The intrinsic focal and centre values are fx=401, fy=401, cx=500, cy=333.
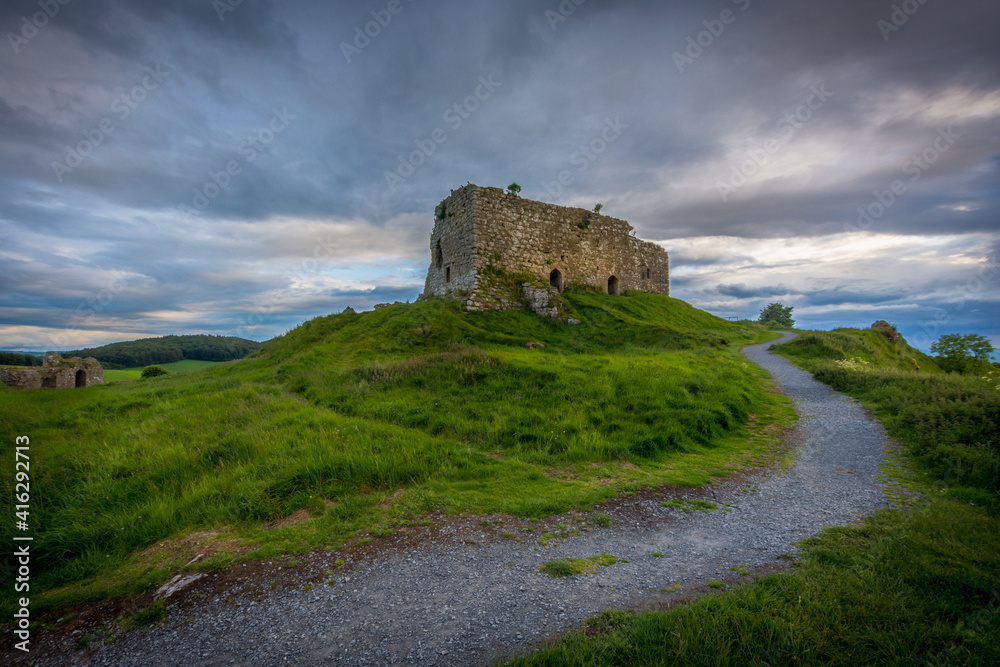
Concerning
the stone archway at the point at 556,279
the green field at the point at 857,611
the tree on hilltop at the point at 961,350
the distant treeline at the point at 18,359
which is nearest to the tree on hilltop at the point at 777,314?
the tree on hilltop at the point at 961,350

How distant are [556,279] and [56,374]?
3298cm

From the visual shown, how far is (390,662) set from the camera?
136 inches

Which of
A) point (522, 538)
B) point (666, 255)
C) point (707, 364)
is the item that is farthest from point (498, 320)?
point (666, 255)

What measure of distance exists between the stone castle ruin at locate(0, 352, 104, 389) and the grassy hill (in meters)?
11.7

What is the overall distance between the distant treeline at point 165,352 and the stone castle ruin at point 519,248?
3169cm

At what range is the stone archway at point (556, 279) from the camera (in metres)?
27.4

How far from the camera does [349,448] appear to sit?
26.8ft

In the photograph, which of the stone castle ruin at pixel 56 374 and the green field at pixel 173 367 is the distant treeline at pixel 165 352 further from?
the stone castle ruin at pixel 56 374

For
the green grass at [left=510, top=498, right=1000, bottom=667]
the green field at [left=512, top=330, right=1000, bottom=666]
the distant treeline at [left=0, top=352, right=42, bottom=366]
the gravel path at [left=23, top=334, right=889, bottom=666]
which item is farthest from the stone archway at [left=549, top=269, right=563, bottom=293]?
the distant treeline at [left=0, top=352, right=42, bottom=366]

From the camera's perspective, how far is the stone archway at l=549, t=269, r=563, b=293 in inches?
1080

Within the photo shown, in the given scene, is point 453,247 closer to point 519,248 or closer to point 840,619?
point 519,248

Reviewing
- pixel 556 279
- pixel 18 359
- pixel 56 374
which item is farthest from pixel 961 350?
pixel 18 359

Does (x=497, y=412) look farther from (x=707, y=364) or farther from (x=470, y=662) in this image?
(x=707, y=364)

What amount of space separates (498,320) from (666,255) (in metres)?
24.6
